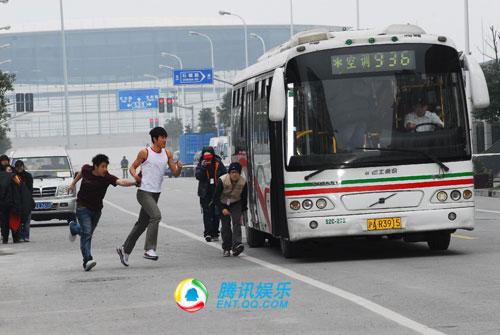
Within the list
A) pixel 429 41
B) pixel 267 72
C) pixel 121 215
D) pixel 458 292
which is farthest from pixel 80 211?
pixel 121 215

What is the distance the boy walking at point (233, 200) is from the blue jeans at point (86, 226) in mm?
1900

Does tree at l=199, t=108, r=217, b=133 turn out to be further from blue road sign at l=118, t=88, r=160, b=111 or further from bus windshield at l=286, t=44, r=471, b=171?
bus windshield at l=286, t=44, r=471, b=171

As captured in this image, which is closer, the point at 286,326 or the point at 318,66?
the point at 286,326

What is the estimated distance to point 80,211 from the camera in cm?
1812

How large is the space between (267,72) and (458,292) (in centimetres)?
637

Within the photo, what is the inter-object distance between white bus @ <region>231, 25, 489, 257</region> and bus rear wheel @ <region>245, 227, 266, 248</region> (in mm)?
3532

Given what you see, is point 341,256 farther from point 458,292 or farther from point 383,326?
point 383,326

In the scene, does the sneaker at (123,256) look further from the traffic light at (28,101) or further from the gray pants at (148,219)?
the traffic light at (28,101)

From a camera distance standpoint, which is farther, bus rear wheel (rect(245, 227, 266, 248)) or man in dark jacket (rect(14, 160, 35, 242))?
man in dark jacket (rect(14, 160, 35, 242))

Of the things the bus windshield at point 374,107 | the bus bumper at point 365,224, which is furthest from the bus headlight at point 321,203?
the bus windshield at point 374,107

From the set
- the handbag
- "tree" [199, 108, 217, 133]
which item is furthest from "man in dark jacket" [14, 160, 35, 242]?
"tree" [199, 108, 217, 133]

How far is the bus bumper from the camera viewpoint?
1723 cm

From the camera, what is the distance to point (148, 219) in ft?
60.2

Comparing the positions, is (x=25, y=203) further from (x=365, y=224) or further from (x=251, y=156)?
(x=365, y=224)
